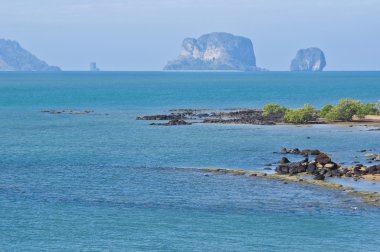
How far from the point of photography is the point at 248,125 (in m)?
127

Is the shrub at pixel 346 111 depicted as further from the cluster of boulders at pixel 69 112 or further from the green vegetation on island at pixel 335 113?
the cluster of boulders at pixel 69 112

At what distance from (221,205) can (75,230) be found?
13133 mm

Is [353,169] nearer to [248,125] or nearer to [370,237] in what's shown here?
[370,237]

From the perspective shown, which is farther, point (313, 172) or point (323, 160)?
point (323, 160)

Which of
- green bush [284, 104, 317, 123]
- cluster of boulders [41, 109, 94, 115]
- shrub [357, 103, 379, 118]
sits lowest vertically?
cluster of boulders [41, 109, 94, 115]

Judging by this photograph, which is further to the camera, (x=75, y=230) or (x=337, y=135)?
(x=337, y=135)

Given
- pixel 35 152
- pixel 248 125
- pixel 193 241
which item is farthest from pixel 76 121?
pixel 193 241

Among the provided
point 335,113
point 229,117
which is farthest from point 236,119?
point 335,113

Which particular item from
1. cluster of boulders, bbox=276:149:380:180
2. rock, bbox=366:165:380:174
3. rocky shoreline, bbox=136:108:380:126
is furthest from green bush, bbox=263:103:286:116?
rock, bbox=366:165:380:174

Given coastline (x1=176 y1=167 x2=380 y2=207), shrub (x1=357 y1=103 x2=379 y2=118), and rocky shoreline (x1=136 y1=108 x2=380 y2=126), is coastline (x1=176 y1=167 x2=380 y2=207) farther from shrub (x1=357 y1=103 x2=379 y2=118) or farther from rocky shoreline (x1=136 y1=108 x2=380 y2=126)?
shrub (x1=357 y1=103 x2=379 y2=118)

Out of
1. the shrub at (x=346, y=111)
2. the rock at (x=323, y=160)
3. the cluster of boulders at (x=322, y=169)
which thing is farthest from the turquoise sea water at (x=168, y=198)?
the shrub at (x=346, y=111)

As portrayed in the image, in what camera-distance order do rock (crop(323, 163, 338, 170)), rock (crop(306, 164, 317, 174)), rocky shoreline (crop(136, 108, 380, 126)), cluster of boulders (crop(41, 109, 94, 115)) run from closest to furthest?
1. rock (crop(306, 164, 317, 174))
2. rock (crop(323, 163, 338, 170))
3. rocky shoreline (crop(136, 108, 380, 126))
4. cluster of boulders (crop(41, 109, 94, 115))

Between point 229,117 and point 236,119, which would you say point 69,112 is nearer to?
point 229,117

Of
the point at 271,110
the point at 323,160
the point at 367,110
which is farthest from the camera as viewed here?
the point at 271,110
